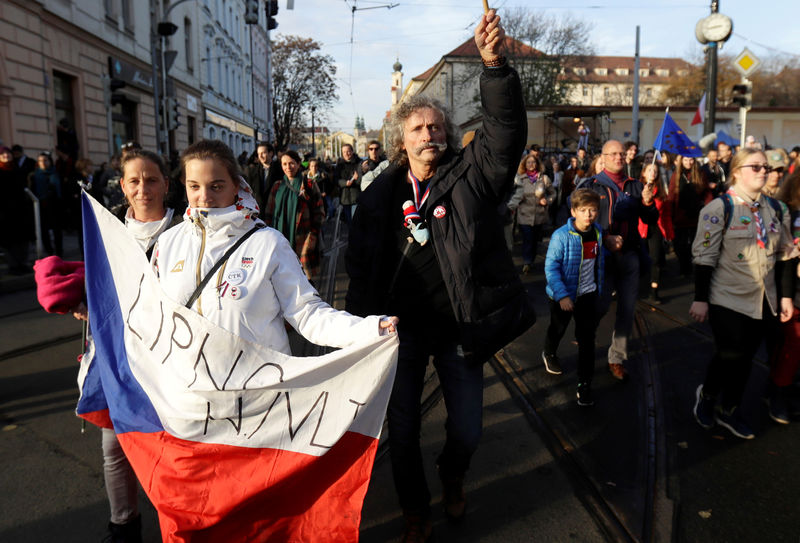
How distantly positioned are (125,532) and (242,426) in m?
0.92

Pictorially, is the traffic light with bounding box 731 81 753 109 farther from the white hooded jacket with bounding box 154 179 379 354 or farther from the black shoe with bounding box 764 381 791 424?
the white hooded jacket with bounding box 154 179 379 354

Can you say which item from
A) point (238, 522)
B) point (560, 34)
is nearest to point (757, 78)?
point (560, 34)

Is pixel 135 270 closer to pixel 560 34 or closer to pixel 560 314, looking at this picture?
pixel 560 314

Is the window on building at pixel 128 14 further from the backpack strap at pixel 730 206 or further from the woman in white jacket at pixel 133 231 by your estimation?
the backpack strap at pixel 730 206

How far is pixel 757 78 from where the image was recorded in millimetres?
55188

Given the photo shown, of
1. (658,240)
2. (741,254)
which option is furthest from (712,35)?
(741,254)

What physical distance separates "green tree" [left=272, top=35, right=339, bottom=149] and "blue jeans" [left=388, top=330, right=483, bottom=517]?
156 feet

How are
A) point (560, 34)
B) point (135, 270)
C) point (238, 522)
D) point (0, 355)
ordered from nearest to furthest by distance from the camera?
point (238, 522)
point (135, 270)
point (0, 355)
point (560, 34)

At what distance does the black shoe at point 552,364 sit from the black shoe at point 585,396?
0.76 metres

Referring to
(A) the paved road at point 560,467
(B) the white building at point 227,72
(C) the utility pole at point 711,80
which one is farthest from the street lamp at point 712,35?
(B) the white building at point 227,72

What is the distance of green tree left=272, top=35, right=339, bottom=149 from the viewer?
4912 cm

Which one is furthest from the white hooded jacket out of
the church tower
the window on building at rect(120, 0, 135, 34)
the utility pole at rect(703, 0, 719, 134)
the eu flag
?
the church tower

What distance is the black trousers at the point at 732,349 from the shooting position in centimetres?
401

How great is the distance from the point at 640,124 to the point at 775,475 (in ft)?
121
